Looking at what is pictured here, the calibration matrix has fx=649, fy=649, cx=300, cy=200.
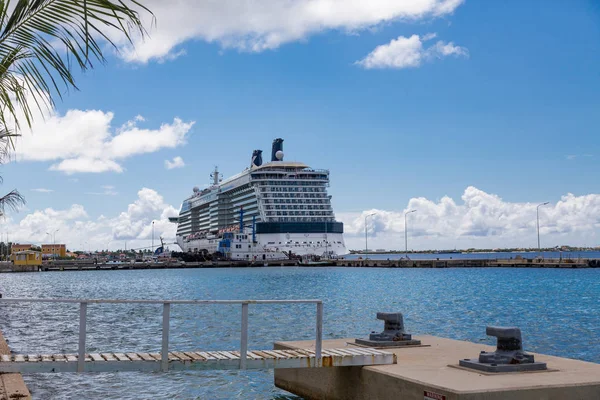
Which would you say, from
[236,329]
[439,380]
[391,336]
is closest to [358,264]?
[236,329]

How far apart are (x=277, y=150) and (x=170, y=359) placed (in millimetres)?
124679

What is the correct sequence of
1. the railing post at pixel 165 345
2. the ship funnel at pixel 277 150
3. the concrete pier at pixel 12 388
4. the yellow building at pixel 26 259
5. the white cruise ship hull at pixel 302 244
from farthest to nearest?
the ship funnel at pixel 277 150 → the yellow building at pixel 26 259 → the white cruise ship hull at pixel 302 244 → the railing post at pixel 165 345 → the concrete pier at pixel 12 388

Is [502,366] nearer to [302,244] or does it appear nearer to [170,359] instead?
[170,359]

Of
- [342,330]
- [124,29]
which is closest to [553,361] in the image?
[124,29]

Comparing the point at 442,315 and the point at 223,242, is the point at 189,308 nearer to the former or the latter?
the point at 442,315

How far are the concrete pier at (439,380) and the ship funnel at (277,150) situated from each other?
393ft

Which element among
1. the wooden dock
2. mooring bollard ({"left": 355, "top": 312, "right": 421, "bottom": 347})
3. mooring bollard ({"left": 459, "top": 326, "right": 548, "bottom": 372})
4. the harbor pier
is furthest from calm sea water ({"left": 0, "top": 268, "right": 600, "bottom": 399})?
the harbor pier

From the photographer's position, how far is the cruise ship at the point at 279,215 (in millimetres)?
116062

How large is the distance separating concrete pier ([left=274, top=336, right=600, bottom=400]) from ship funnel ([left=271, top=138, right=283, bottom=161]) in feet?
393

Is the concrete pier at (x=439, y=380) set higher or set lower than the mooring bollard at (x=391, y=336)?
lower

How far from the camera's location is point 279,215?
117250mm

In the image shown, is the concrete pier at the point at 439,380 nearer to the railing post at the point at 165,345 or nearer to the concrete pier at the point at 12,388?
the railing post at the point at 165,345

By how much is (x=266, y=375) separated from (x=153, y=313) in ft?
61.2

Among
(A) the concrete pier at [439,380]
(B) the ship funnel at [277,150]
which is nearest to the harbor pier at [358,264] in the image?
(B) the ship funnel at [277,150]
